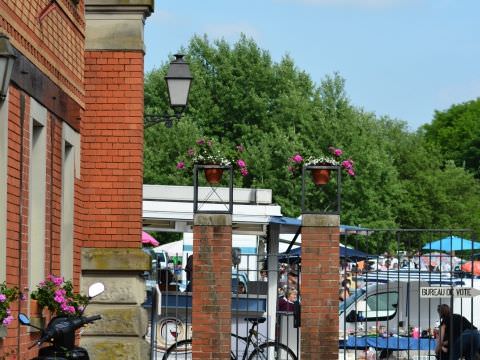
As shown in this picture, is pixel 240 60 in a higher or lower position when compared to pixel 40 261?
higher

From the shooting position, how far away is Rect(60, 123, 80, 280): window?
1627cm

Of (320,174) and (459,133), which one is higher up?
(459,133)

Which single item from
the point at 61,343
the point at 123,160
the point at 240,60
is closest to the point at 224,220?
the point at 123,160

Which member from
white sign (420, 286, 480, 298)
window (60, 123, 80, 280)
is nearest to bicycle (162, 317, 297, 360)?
white sign (420, 286, 480, 298)

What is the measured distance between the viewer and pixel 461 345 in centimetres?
1975

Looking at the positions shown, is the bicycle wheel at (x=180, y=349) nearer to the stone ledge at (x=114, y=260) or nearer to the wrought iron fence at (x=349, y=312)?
the wrought iron fence at (x=349, y=312)

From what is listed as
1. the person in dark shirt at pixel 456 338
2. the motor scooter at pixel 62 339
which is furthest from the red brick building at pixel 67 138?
the person in dark shirt at pixel 456 338

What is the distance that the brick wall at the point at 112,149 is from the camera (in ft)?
57.0

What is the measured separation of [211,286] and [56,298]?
199 inches

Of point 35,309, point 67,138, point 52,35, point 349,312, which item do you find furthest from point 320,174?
point 35,309

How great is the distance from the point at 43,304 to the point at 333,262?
5.81 meters

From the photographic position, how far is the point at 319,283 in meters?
19.3

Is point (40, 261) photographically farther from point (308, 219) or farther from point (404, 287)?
point (404, 287)

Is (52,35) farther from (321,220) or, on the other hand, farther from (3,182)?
(321,220)
